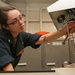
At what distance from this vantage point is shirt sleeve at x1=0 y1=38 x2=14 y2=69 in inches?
32.4

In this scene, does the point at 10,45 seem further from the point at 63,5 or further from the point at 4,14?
the point at 63,5

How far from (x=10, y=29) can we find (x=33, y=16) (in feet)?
8.59

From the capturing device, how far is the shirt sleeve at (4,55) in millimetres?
824

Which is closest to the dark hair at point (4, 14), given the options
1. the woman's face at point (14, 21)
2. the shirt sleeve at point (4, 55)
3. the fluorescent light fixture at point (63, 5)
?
the woman's face at point (14, 21)

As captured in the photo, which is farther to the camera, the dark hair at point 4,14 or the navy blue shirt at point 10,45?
the dark hair at point 4,14

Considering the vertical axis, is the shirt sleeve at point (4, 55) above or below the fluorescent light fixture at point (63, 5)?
below

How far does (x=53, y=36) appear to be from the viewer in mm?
1239

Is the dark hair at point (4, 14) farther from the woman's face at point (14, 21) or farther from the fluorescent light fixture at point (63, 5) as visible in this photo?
the fluorescent light fixture at point (63, 5)

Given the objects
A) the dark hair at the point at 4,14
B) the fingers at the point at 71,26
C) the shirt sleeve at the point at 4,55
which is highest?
the dark hair at the point at 4,14

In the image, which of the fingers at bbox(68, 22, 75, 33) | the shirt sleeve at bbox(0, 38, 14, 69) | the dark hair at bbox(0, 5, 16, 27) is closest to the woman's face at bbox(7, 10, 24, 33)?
the dark hair at bbox(0, 5, 16, 27)

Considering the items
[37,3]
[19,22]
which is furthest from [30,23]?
[19,22]

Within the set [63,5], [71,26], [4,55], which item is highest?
[63,5]

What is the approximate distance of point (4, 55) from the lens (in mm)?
859

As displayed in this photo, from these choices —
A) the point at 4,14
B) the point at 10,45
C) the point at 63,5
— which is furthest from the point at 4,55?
the point at 63,5
